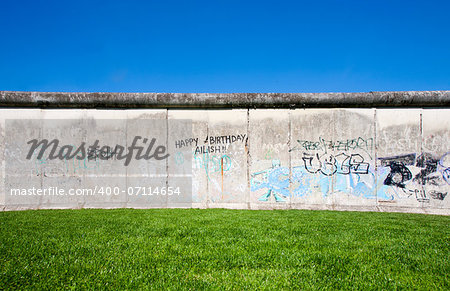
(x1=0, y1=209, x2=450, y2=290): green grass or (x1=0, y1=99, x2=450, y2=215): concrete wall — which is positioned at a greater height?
(x1=0, y1=99, x2=450, y2=215): concrete wall

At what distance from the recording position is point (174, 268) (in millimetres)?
3164

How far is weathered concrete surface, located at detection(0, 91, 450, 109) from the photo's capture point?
315 inches

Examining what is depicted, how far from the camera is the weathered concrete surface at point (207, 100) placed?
7996mm

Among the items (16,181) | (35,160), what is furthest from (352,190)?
(16,181)

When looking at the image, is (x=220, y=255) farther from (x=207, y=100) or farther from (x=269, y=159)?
(x=207, y=100)

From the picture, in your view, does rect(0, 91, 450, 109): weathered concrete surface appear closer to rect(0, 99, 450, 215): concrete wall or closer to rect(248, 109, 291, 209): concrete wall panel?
rect(0, 99, 450, 215): concrete wall

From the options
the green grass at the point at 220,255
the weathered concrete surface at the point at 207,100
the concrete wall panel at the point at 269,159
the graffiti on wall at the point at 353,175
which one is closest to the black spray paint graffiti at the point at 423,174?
the graffiti on wall at the point at 353,175

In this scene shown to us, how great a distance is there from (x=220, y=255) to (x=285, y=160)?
202 inches

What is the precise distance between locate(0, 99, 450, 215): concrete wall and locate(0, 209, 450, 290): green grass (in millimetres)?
2600

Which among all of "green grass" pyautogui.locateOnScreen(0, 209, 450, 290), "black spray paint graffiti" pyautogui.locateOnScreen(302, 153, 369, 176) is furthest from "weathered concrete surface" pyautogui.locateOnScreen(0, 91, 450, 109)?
"green grass" pyautogui.locateOnScreen(0, 209, 450, 290)

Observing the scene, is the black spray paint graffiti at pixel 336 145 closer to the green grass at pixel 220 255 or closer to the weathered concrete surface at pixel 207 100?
the weathered concrete surface at pixel 207 100

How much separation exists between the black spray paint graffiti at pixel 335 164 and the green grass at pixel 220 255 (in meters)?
2.70

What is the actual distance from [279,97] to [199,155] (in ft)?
10.1

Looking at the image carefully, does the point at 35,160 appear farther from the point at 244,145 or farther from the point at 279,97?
the point at 279,97
